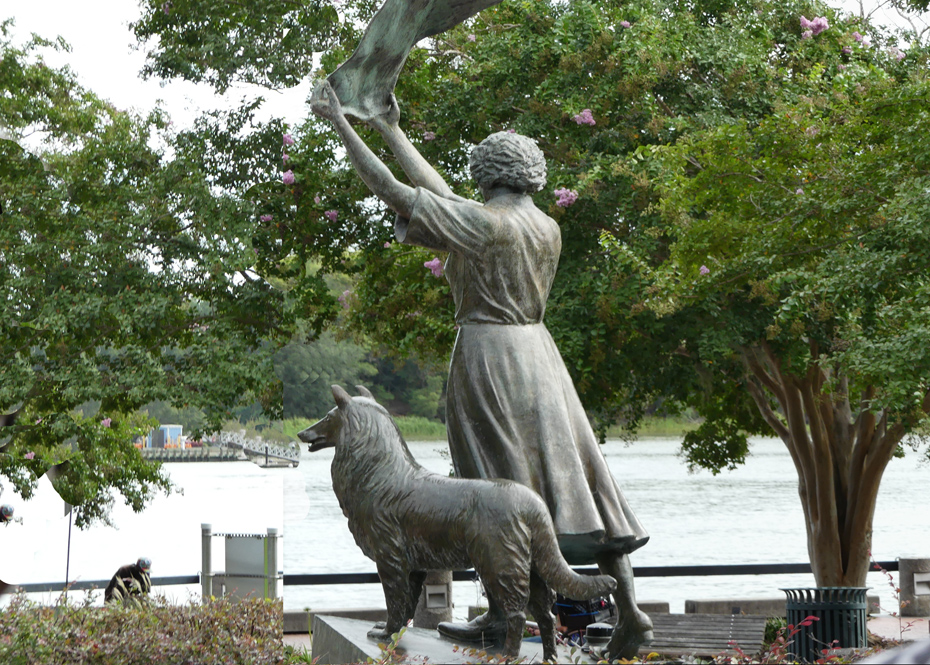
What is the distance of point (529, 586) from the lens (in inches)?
173

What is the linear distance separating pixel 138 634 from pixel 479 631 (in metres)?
3.11

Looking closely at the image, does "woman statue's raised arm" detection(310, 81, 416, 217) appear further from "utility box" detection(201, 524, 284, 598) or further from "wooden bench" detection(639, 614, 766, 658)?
"utility box" detection(201, 524, 284, 598)

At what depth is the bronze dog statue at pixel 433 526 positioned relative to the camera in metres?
4.32

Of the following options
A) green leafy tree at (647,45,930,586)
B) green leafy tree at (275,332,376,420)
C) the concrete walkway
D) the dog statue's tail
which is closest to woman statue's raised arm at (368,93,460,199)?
the dog statue's tail

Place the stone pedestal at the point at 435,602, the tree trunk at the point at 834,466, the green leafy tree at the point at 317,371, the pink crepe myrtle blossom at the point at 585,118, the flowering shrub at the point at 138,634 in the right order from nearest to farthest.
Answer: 1. the flowering shrub at the point at 138,634
2. the pink crepe myrtle blossom at the point at 585,118
3. the stone pedestal at the point at 435,602
4. the green leafy tree at the point at 317,371
5. the tree trunk at the point at 834,466

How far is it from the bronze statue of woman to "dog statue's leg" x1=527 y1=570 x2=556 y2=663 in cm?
17

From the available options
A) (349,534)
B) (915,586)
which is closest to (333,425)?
(915,586)

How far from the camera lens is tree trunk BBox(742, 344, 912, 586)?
1343 cm

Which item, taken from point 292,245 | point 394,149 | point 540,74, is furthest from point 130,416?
point 394,149

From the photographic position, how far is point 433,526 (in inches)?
177

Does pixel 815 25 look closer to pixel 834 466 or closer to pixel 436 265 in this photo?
pixel 436 265

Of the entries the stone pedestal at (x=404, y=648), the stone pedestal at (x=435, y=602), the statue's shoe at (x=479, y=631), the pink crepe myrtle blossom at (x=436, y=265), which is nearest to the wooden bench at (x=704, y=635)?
the stone pedestal at (x=404, y=648)

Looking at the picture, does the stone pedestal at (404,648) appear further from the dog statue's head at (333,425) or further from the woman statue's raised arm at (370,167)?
the woman statue's raised arm at (370,167)

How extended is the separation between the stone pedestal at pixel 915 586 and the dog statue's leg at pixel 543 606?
431 inches
